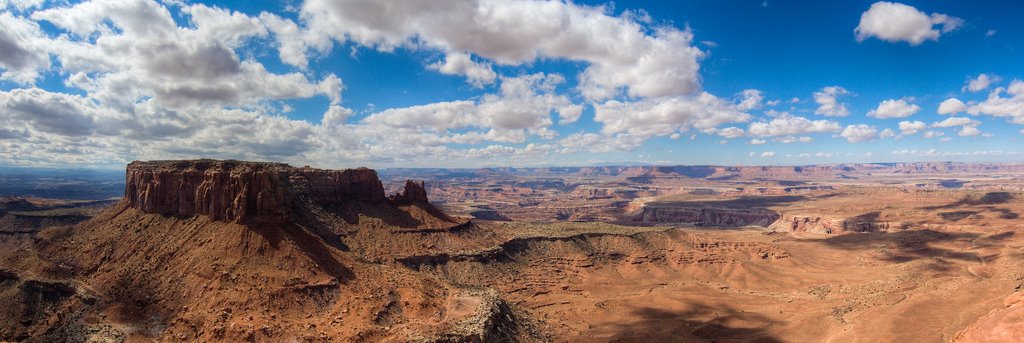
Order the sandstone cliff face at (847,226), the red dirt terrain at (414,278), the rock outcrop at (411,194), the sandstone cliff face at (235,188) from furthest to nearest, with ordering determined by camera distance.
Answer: the sandstone cliff face at (847,226) < the rock outcrop at (411,194) < the sandstone cliff face at (235,188) < the red dirt terrain at (414,278)

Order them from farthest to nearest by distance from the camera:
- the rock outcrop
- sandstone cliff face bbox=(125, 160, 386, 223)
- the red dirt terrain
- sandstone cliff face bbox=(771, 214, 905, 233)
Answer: sandstone cliff face bbox=(771, 214, 905, 233)
the rock outcrop
sandstone cliff face bbox=(125, 160, 386, 223)
the red dirt terrain

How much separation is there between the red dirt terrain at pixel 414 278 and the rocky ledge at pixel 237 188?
29 cm

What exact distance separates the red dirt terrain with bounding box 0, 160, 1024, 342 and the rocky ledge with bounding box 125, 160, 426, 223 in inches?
11.3

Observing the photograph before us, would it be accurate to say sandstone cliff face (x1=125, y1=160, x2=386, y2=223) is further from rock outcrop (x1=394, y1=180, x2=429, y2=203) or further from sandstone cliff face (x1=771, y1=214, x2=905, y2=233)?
A: sandstone cliff face (x1=771, y1=214, x2=905, y2=233)

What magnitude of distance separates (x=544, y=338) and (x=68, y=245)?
67.8m

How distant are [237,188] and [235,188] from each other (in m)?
0.48

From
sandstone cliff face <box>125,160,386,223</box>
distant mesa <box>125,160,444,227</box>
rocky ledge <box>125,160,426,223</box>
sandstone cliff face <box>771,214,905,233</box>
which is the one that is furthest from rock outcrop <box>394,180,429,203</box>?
sandstone cliff face <box>771,214,905,233</box>

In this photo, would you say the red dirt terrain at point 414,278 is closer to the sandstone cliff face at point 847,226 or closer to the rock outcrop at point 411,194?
the rock outcrop at point 411,194

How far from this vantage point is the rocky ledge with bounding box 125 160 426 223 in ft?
190

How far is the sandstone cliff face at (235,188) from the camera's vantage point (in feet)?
190

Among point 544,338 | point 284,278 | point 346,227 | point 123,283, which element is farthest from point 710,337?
point 123,283

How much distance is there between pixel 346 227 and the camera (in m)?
93.3

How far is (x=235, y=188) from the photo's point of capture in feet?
193

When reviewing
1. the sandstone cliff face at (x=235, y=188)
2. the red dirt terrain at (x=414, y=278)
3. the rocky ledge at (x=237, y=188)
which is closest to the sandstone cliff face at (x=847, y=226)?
the red dirt terrain at (x=414, y=278)
